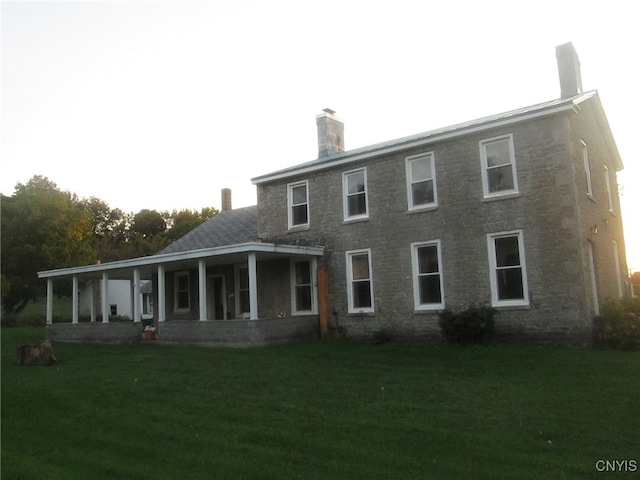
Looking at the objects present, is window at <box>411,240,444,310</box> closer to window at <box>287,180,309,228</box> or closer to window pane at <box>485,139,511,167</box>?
window pane at <box>485,139,511,167</box>

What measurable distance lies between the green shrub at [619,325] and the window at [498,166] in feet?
12.4

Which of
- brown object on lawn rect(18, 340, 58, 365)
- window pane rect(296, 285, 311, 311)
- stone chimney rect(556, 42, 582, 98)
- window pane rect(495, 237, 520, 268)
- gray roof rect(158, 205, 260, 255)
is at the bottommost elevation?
brown object on lawn rect(18, 340, 58, 365)

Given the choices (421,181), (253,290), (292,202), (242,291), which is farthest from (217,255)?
(421,181)

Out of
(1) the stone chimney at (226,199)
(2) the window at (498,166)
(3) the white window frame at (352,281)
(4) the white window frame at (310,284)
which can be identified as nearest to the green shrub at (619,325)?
(2) the window at (498,166)

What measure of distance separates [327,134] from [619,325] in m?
12.8

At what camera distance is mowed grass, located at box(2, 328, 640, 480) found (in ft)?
19.6

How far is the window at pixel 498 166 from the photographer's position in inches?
591

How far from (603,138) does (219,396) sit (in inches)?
618

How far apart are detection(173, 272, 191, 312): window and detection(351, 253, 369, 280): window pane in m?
8.38

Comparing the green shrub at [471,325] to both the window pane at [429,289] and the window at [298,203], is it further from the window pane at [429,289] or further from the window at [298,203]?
the window at [298,203]

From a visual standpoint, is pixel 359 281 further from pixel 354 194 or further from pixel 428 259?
pixel 354 194

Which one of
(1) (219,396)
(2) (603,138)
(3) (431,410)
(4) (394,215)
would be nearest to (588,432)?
(3) (431,410)

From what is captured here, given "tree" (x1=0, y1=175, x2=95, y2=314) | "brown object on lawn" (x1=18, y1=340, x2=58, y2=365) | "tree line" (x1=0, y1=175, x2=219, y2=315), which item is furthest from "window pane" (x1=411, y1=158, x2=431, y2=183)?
"tree" (x1=0, y1=175, x2=95, y2=314)

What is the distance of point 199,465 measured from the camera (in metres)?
6.09
